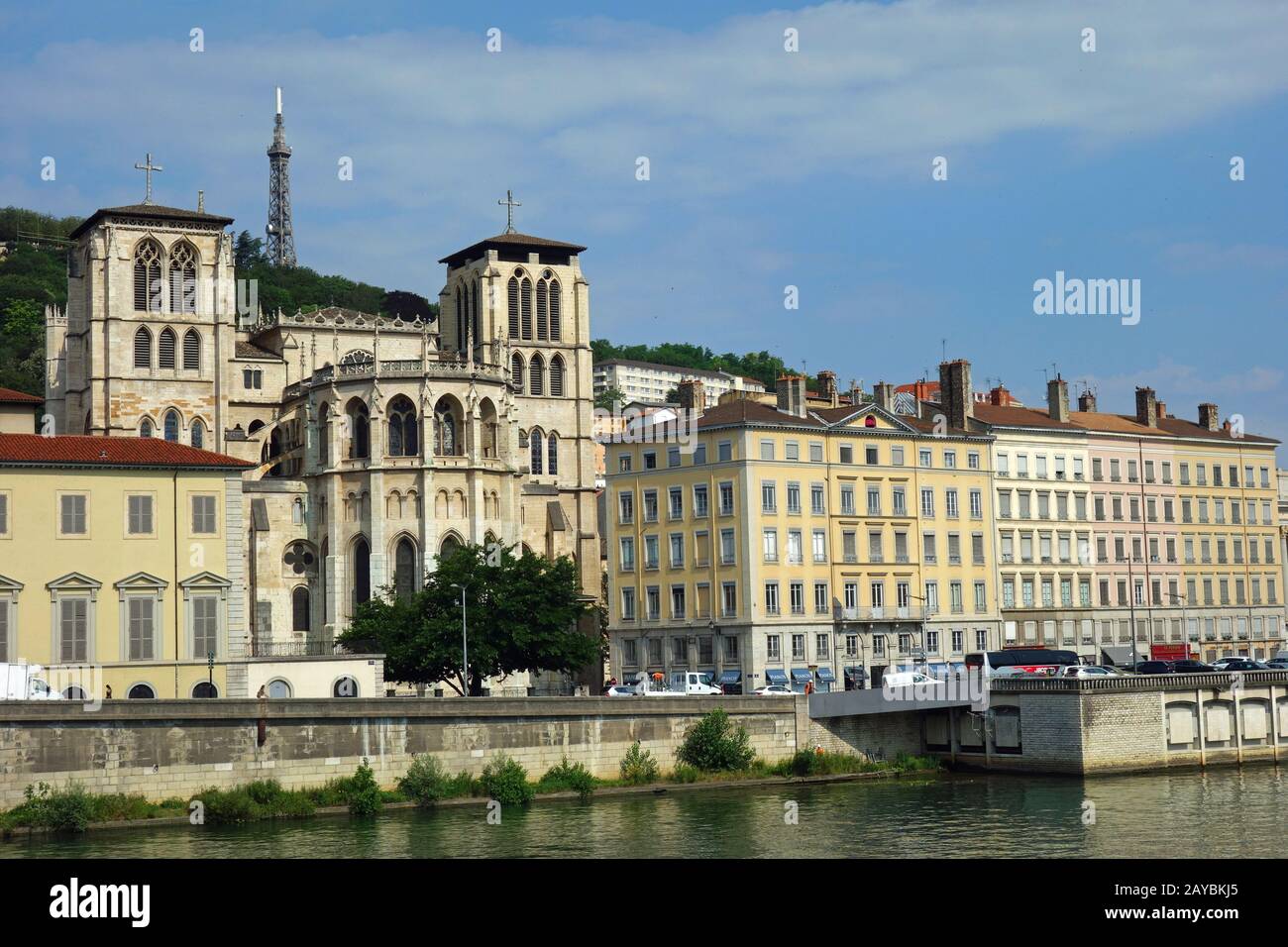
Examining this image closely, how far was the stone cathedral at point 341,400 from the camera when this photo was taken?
80062 mm

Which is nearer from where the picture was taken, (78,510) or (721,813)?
(721,813)

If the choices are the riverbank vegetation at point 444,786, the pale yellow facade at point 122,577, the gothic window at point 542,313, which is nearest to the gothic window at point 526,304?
the gothic window at point 542,313

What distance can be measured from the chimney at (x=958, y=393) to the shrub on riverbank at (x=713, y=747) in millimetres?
32319

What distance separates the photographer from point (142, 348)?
89125mm

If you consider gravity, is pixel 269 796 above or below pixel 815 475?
below

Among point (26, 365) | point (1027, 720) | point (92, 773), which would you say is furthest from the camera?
point (26, 365)

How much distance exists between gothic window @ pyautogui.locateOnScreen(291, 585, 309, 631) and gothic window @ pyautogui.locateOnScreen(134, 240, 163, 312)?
18.2m

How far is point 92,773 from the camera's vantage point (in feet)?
139

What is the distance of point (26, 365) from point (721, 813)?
101934mm

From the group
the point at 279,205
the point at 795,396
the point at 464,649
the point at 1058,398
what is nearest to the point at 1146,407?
the point at 1058,398

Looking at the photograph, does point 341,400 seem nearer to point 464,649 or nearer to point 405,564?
point 405,564

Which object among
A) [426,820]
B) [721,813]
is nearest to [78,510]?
[426,820]
